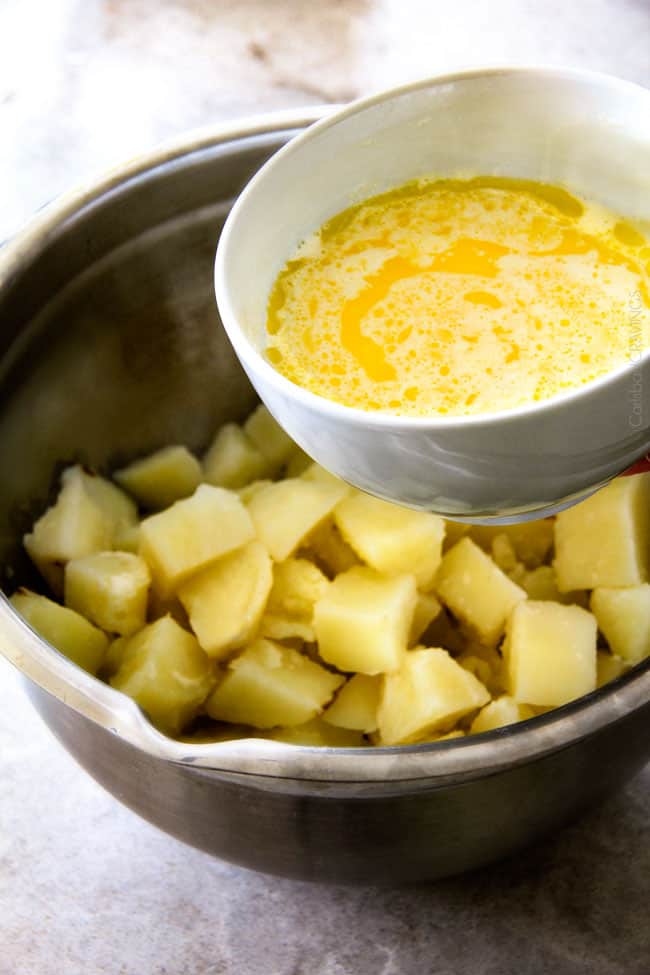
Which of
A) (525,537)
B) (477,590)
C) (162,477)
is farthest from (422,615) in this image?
(162,477)

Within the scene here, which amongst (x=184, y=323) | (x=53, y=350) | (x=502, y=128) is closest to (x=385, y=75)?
(x=184, y=323)

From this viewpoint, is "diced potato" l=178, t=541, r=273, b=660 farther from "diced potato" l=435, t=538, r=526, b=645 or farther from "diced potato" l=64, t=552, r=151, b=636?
"diced potato" l=435, t=538, r=526, b=645

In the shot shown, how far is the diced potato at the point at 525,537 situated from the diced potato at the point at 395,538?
A: 0.10 m

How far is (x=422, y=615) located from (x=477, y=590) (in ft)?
0.22

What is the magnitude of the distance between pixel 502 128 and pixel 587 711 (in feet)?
1.60

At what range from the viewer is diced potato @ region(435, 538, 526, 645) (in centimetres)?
119

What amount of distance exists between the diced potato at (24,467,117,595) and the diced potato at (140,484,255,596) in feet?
0.28

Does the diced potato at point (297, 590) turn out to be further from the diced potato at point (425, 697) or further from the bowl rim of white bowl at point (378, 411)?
the bowl rim of white bowl at point (378, 411)

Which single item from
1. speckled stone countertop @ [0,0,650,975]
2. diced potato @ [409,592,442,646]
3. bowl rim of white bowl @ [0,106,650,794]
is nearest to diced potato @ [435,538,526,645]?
diced potato @ [409,592,442,646]

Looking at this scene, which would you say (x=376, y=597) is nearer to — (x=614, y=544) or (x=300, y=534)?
(x=300, y=534)

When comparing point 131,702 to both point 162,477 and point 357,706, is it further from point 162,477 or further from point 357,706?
point 162,477

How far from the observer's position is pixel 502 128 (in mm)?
970

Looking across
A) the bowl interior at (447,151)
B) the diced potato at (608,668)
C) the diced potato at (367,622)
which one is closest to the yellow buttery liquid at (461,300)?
the bowl interior at (447,151)

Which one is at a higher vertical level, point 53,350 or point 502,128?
point 502,128
